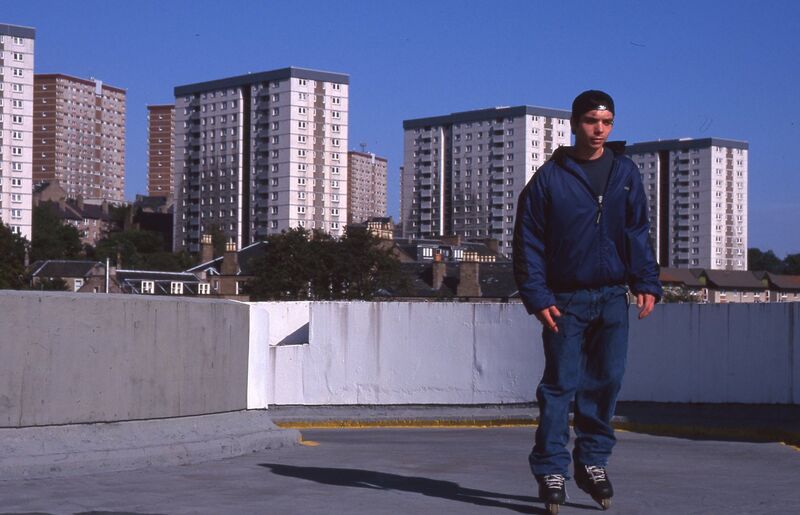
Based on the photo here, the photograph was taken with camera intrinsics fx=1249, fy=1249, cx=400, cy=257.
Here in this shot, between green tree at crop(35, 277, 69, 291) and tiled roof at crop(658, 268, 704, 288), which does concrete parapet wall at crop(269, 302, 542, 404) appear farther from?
tiled roof at crop(658, 268, 704, 288)

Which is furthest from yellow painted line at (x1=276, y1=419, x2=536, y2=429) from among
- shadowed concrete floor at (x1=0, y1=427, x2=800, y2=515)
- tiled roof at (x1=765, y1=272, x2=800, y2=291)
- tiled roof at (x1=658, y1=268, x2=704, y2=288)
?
tiled roof at (x1=765, y1=272, x2=800, y2=291)

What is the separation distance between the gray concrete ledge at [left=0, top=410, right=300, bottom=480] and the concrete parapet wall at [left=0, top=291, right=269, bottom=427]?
72mm

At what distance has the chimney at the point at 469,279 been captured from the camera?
93.6 meters

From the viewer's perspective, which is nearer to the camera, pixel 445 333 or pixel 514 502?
pixel 514 502

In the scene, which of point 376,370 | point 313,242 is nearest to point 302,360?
point 376,370

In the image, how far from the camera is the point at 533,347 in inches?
525

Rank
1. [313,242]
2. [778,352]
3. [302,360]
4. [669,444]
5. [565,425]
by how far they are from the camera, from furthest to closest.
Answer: [313,242], [302,360], [778,352], [669,444], [565,425]

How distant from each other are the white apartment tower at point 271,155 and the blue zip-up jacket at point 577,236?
162m

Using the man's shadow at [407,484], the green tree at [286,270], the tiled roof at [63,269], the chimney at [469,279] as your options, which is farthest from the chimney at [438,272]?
the man's shadow at [407,484]

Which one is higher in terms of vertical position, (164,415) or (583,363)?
(583,363)

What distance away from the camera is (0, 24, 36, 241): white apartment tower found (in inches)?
5123

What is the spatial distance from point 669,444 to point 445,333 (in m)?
4.02

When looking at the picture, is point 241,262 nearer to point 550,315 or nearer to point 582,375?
point 582,375

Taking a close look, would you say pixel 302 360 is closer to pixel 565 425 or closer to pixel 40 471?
pixel 40 471
